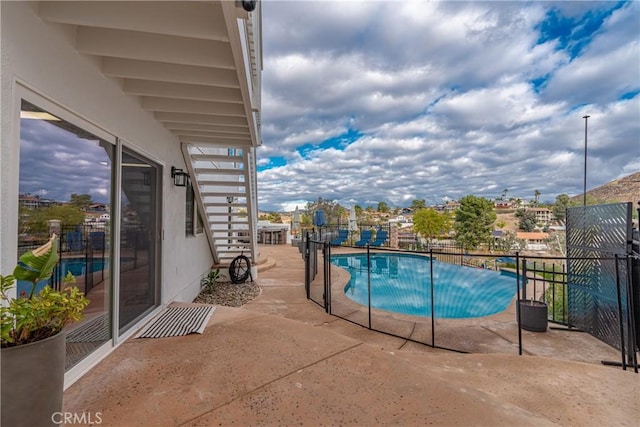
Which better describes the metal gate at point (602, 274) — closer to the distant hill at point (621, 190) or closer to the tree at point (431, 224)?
the distant hill at point (621, 190)

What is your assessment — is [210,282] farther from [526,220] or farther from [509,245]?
[526,220]

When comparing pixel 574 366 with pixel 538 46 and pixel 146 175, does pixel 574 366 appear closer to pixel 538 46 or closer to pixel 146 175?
pixel 146 175

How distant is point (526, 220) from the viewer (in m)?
35.0

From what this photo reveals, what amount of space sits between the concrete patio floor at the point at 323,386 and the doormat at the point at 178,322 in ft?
0.51

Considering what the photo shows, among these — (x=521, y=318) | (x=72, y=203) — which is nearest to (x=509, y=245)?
(x=521, y=318)

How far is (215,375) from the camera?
219 centimetres

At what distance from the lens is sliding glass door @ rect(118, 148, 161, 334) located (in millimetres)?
3006

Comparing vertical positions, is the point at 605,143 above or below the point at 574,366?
above

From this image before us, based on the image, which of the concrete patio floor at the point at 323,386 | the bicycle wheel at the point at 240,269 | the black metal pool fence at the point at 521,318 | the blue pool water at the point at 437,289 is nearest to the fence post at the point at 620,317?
the black metal pool fence at the point at 521,318

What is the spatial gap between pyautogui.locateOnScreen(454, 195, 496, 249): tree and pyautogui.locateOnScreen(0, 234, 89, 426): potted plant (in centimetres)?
2267

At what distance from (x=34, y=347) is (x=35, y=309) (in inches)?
6.3

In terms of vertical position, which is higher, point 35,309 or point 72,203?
point 72,203

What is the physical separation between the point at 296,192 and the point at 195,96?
139 ft

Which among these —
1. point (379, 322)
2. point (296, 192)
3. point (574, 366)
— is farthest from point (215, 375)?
point (296, 192)
